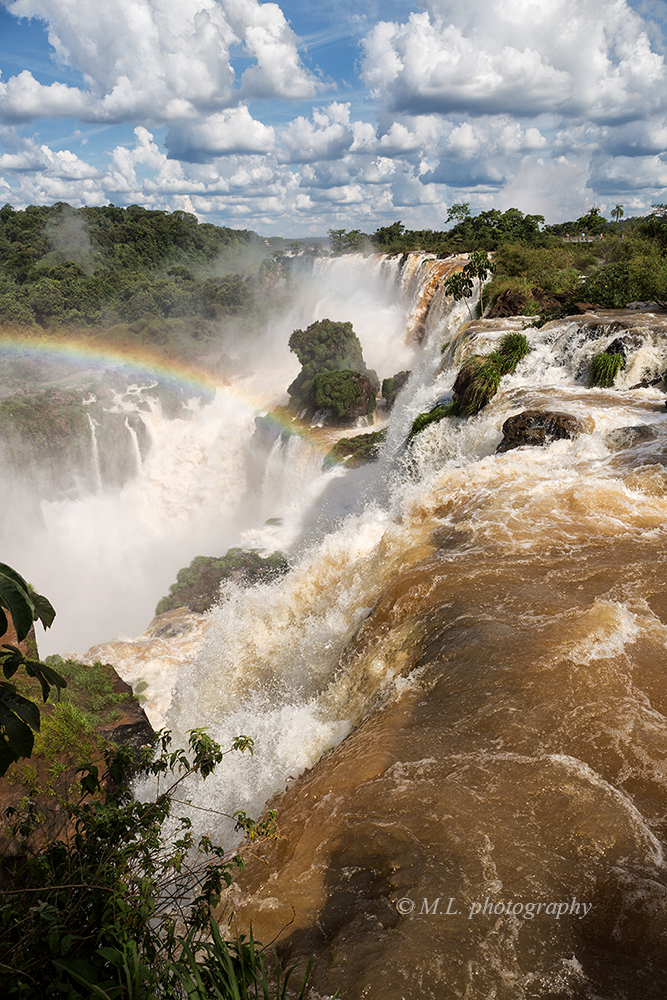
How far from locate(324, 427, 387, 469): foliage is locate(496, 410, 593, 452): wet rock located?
1171 centimetres

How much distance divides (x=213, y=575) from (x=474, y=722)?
48.0 ft

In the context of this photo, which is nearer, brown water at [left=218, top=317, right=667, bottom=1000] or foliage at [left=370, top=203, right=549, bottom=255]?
brown water at [left=218, top=317, right=667, bottom=1000]

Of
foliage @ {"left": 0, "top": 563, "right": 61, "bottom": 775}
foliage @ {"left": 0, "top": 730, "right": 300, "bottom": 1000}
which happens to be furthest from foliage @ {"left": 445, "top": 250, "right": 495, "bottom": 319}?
foliage @ {"left": 0, "top": 563, "right": 61, "bottom": 775}

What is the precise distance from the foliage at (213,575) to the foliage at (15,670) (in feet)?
52.2

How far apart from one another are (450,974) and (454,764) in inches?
64.9

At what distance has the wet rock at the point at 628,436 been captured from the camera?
10.8 metres

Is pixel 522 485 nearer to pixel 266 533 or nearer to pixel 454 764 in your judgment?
pixel 454 764

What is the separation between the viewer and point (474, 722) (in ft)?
17.6

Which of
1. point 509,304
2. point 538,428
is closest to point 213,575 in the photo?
point 538,428

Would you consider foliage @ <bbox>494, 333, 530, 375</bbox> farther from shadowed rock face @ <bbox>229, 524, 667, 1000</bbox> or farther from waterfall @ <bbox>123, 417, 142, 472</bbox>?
waterfall @ <bbox>123, 417, 142, 472</bbox>

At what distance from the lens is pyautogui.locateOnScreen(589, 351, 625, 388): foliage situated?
45.0ft

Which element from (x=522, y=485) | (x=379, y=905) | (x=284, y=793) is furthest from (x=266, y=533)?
(x=379, y=905)

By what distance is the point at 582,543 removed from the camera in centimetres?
823

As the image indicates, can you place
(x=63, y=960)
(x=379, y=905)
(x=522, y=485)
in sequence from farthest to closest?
(x=522, y=485) < (x=379, y=905) < (x=63, y=960)
